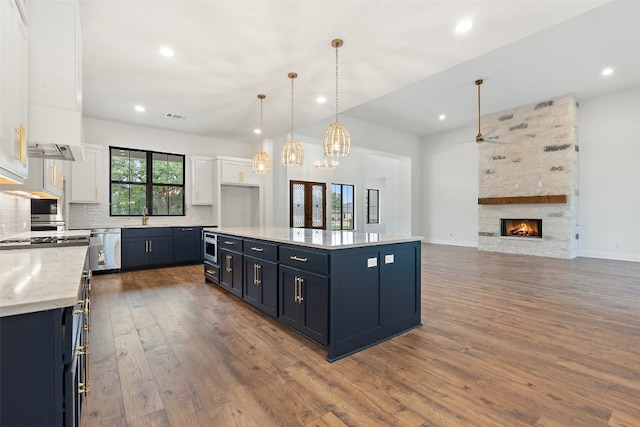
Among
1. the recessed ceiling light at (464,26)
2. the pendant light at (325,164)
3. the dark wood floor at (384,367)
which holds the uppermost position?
the recessed ceiling light at (464,26)

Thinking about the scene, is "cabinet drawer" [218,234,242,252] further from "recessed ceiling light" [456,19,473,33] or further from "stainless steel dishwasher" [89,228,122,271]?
"recessed ceiling light" [456,19,473,33]

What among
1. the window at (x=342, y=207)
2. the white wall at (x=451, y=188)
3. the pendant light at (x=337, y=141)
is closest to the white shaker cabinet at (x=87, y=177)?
the pendant light at (x=337, y=141)

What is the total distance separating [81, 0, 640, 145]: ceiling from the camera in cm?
277

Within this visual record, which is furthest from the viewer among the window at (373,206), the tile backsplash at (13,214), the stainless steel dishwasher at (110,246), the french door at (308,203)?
the window at (373,206)

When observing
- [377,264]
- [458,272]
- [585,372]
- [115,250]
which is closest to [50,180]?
[115,250]

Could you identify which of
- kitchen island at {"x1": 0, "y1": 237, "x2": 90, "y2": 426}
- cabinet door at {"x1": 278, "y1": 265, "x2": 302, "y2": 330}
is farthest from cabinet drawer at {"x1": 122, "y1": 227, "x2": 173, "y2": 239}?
kitchen island at {"x1": 0, "y1": 237, "x2": 90, "y2": 426}

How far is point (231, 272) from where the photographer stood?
3924 mm

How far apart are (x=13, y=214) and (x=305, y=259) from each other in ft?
10.8

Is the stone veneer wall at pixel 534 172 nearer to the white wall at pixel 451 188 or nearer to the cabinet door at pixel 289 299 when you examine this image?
the white wall at pixel 451 188

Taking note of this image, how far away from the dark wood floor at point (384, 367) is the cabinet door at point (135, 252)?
196 centimetres

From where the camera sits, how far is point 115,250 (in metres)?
5.48

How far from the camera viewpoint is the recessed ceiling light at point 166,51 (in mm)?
3354

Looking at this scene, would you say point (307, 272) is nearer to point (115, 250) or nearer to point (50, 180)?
point (50, 180)

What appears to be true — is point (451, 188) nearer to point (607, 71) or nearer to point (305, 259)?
point (607, 71)
